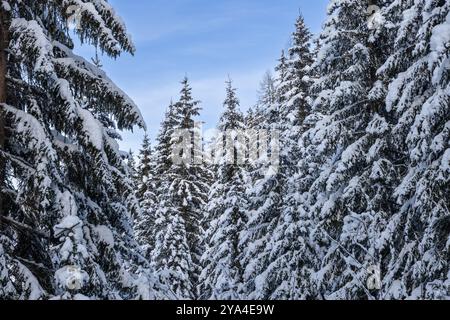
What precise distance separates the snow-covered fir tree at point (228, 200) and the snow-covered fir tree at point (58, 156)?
14274mm

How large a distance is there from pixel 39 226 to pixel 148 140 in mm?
32730

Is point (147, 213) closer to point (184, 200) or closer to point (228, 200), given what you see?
point (184, 200)

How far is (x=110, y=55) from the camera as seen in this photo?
33.4 ft

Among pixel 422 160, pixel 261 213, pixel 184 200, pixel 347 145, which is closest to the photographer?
pixel 422 160

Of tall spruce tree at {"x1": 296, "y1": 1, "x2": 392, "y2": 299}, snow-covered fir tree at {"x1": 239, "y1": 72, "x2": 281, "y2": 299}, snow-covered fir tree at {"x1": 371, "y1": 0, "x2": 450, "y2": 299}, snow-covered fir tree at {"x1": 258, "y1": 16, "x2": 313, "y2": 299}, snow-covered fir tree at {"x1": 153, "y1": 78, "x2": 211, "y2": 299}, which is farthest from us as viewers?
snow-covered fir tree at {"x1": 153, "y1": 78, "x2": 211, "y2": 299}

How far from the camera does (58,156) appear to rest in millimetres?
9367

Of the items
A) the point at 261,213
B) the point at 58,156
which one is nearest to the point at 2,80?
the point at 58,156

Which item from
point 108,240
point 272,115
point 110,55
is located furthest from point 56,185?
point 272,115

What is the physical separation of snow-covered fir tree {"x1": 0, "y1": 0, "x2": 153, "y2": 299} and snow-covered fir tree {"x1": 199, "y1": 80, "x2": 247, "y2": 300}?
46.8 ft

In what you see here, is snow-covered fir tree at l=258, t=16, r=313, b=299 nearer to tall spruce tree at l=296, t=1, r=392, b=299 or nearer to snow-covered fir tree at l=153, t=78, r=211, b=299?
tall spruce tree at l=296, t=1, r=392, b=299

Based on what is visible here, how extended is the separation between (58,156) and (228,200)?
53.3 feet

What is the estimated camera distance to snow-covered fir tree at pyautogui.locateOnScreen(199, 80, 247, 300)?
25.0m

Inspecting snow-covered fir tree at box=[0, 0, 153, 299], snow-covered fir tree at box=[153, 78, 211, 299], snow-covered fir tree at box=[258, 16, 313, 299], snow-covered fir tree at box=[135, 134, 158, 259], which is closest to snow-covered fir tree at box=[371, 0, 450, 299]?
snow-covered fir tree at box=[258, 16, 313, 299]
